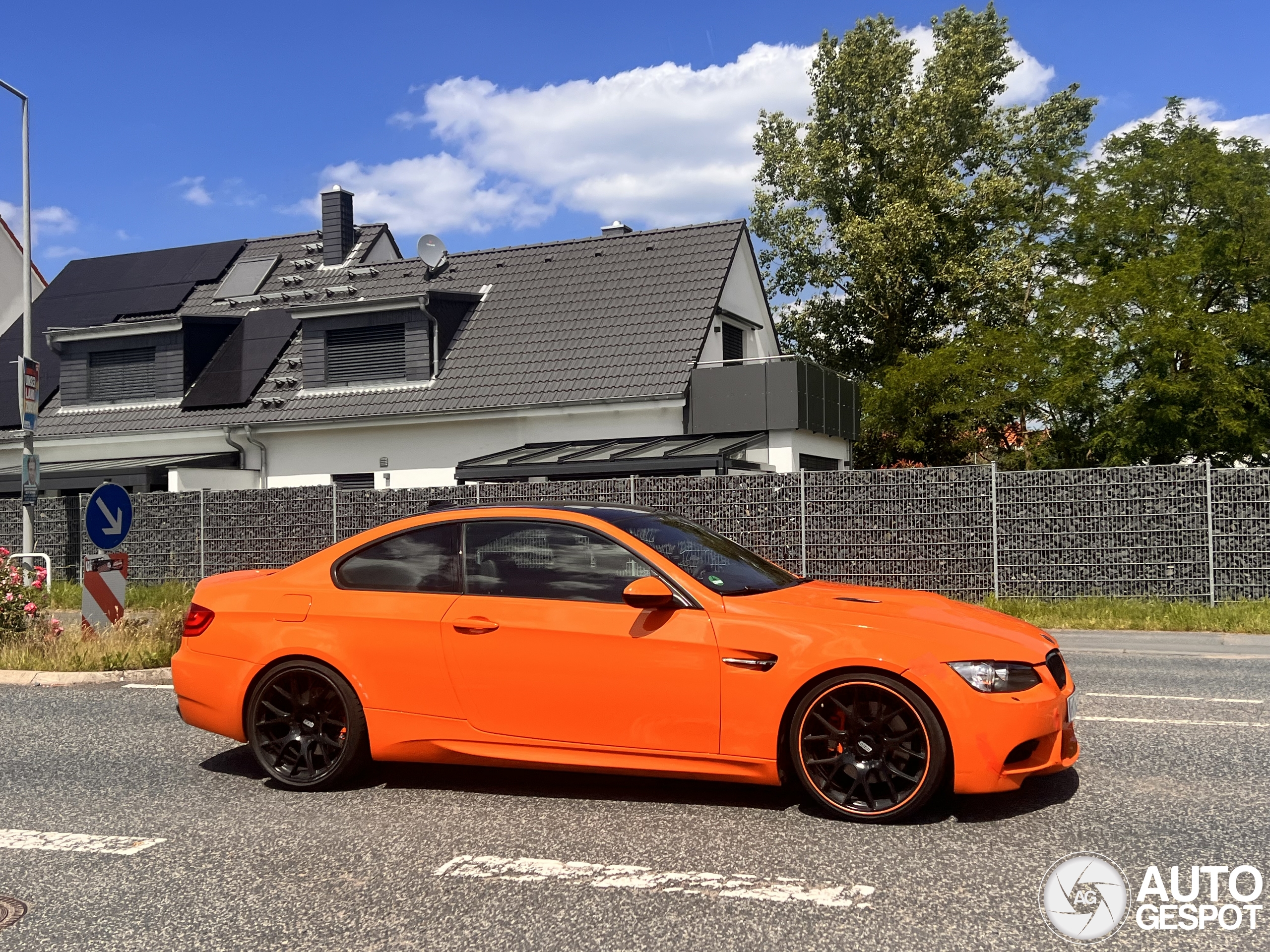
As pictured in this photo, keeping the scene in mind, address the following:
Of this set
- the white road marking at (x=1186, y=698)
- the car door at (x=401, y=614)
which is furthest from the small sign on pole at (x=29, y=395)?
the white road marking at (x=1186, y=698)

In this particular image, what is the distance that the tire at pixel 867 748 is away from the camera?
5.31 meters

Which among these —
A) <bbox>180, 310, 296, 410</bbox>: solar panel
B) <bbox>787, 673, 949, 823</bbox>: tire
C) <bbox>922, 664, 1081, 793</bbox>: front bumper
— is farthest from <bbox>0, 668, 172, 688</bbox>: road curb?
<bbox>180, 310, 296, 410</bbox>: solar panel

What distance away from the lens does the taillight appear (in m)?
6.60

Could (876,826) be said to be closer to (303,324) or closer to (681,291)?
(681,291)

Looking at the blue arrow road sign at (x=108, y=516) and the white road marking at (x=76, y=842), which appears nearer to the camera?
the white road marking at (x=76, y=842)

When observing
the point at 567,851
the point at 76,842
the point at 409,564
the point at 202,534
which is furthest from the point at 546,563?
the point at 202,534

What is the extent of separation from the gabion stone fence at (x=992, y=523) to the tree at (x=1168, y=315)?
8933 millimetres

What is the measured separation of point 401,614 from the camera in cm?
619

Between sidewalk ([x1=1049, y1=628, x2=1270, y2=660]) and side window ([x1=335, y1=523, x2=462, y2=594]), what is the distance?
8.01 metres

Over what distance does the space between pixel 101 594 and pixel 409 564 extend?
24.2 feet

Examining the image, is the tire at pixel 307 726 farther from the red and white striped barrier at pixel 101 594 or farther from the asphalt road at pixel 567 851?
the red and white striped barrier at pixel 101 594

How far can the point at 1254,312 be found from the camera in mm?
27109

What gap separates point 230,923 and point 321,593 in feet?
7.81

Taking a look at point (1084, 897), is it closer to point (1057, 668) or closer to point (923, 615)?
point (1057, 668)
